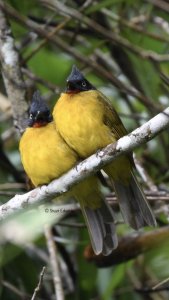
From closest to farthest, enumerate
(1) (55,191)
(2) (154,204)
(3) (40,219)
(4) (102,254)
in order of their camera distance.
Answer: (3) (40,219) < (1) (55,191) < (4) (102,254) < (2) (154,204)

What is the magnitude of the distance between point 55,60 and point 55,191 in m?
2.11

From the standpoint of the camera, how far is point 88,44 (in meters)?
5.31

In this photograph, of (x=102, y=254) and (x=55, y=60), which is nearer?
(x=102, y=254)

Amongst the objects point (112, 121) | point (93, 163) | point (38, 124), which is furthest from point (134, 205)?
point (93, 163)

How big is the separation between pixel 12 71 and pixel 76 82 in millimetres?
402

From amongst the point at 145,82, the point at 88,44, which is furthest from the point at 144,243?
the point at 88,44

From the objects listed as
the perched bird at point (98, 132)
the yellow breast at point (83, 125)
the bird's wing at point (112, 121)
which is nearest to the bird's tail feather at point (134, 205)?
the perched bird at point (98, 132)

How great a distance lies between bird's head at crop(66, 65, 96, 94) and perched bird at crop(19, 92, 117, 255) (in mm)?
199

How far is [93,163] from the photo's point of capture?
303 cm

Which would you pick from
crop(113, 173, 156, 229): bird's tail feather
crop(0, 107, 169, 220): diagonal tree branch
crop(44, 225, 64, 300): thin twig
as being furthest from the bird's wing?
crop(44, 225, 64, 300): thin twig

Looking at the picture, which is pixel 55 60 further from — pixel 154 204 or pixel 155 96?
pixel 154 204

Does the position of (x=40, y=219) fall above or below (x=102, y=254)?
above

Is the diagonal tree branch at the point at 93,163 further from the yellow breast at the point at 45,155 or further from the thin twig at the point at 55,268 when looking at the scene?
the thin twig at the point at 55,268

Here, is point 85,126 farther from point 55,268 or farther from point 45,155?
point 55,268
